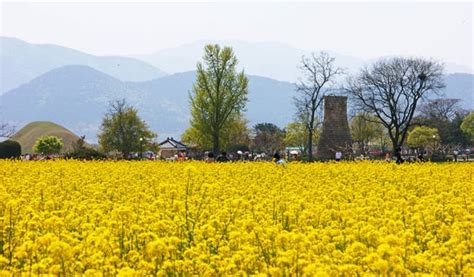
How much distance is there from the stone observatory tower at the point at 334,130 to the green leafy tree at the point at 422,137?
48852 mm

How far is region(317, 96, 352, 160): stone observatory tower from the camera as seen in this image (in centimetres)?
5659

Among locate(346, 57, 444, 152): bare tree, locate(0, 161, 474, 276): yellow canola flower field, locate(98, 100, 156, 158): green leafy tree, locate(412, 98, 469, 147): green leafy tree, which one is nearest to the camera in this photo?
locate(0, 161, 474, 276): yellow canola flower field

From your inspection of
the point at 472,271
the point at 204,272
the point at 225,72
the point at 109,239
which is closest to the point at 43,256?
the point at 109,239

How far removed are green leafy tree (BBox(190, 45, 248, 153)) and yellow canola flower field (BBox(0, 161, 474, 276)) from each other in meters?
55.9

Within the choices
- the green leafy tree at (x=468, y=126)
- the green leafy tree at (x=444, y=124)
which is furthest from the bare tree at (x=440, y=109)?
the green leafy tree at (x=468, y=126)

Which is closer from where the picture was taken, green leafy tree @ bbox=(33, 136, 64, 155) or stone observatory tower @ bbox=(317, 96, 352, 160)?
stone observatory tower @ bbox=(317, 96, 352, 160)

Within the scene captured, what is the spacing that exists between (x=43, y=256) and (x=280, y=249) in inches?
109

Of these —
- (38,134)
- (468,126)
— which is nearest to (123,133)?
(468,126)

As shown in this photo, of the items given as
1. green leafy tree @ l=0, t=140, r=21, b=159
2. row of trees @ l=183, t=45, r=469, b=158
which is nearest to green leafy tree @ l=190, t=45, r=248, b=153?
row of trees @ l=183, t=45, r=469, b=158

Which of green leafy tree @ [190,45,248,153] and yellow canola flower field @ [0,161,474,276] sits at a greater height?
green leafy tree @ [190,45,248,153]

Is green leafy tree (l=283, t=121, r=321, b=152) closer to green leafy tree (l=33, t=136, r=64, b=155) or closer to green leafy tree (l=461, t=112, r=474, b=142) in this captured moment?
green leafy tree (l=461, t=112, r=474, b=142)

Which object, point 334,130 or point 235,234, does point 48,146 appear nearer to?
point 334,130

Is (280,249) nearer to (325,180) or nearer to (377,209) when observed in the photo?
(377,209)

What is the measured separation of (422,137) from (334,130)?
187ft
